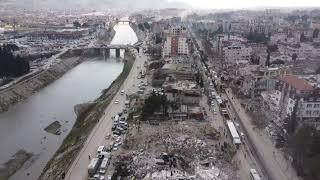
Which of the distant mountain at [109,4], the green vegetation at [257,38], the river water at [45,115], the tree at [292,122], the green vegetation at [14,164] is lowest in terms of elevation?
the green vegetation at [14,164]

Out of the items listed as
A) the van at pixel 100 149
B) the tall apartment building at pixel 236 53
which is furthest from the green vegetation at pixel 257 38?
the van at pixel 100 149

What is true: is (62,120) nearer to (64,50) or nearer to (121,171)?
(121,171)

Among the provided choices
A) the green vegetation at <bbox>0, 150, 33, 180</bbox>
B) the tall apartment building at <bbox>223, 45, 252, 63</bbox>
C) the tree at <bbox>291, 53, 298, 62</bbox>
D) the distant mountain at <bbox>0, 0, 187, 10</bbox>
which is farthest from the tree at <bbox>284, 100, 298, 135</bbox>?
the distant mountain at <bbox>0, 0, 187, 10</bbox>

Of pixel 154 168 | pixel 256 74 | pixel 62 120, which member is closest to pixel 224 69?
pixel 256 74

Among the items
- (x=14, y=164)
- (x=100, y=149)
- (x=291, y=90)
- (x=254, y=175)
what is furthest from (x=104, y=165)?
(x=291, y=90)

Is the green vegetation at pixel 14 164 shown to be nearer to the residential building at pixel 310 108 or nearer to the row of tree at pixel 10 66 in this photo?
the residential building at pixel 310 108

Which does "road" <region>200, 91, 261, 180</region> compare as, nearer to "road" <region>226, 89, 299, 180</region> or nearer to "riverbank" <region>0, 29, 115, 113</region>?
"road" <region>226, 89, 299, 180</region>
